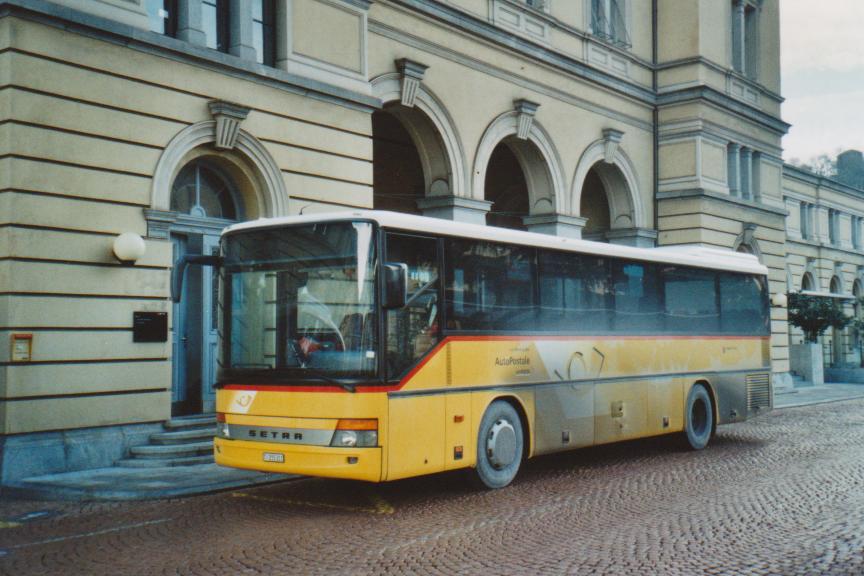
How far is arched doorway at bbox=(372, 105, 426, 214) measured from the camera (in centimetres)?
2359

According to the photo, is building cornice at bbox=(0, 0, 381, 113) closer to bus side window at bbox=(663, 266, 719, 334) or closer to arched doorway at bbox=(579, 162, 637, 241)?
bus side window at bbox=(663, 266, 719, 334)

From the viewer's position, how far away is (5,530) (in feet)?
29.3

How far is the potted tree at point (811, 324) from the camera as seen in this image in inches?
1262

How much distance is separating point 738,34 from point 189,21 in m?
20.4

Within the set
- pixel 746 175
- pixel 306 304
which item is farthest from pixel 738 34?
pixel 306 304

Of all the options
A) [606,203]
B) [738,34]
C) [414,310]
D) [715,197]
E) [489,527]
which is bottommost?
[489,527]

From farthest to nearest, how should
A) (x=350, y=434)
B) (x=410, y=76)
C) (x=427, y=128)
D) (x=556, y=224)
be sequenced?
(x=556, y=224), (x=427, y=128), (x=410, y=76), (x=350, y=434)

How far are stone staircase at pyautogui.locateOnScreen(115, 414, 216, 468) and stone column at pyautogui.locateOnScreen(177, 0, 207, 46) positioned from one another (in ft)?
18.0

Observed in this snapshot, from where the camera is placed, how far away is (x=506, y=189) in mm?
25672

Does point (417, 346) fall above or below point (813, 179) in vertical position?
below

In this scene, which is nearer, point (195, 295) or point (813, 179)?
point (195, 295)

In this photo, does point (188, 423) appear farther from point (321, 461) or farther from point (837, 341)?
point (837, 341)

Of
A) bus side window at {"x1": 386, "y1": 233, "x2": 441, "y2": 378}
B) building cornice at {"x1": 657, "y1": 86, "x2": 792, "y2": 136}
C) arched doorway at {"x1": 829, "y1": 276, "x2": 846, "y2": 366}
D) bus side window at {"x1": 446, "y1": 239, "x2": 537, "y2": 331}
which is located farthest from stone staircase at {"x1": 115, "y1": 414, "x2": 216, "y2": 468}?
arched doorway at {"x1": 829, "y1": 276, "x2": 846, "y2": 366}

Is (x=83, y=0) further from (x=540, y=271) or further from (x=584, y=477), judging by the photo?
(x=584, y=477)
